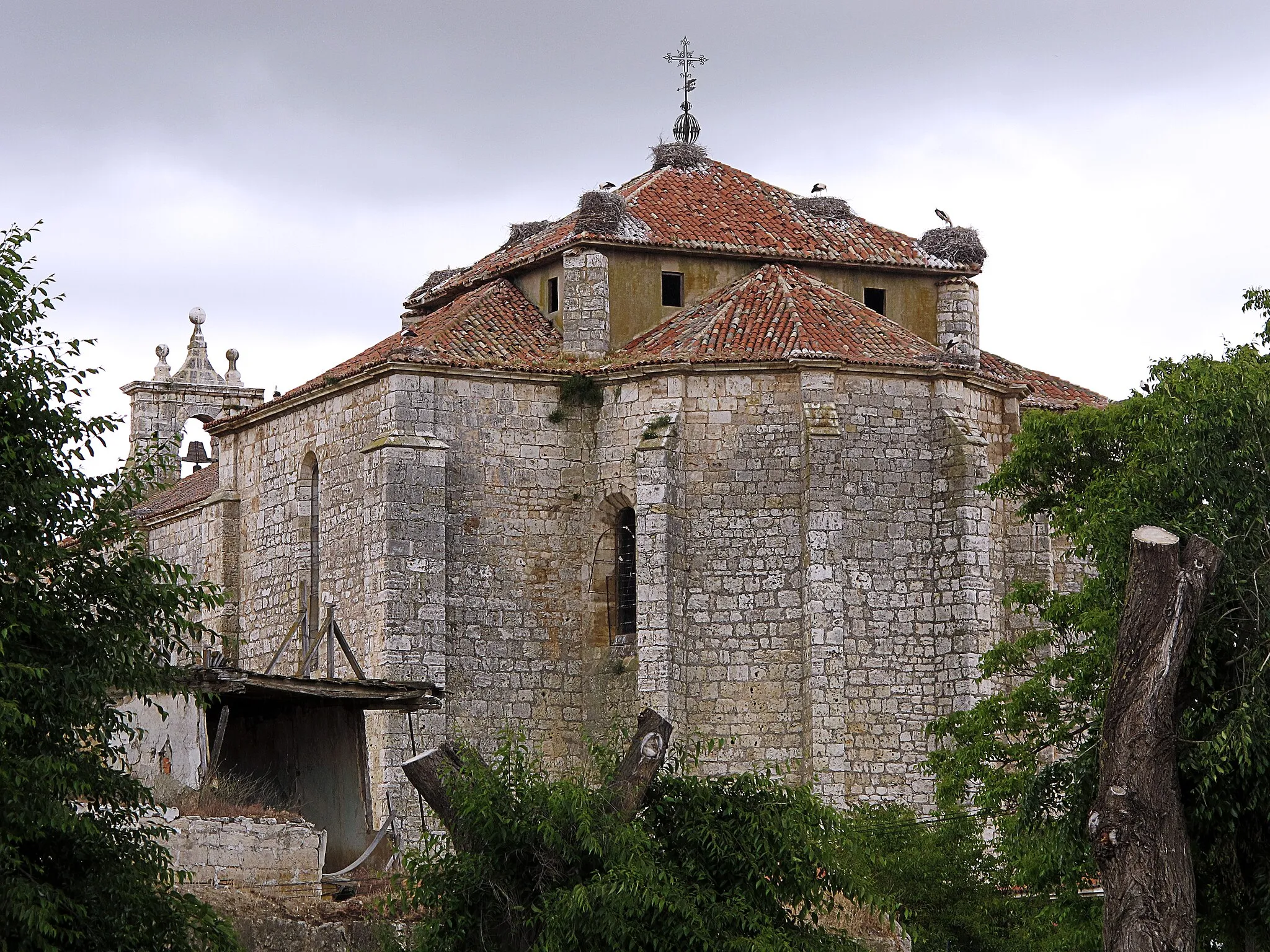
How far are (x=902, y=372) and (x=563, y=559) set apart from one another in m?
6.12

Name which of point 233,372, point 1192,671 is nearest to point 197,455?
point 233,372

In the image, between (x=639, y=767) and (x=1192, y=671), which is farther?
(x=1192, y=671)

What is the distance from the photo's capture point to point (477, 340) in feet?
120

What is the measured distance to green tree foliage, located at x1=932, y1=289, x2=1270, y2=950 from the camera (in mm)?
19531

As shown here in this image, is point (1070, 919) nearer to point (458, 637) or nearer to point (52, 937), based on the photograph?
point (52, 937)

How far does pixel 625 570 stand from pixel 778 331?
450 centimetres

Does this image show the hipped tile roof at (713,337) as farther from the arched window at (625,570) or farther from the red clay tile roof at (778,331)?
the arched window at (625,570)

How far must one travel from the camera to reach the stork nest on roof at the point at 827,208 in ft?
132

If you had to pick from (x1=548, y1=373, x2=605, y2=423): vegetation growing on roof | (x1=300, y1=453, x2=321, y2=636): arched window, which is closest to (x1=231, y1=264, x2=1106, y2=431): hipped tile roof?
(x1=548, y1=373, x2=605, y2=423): vegetation growing on roof

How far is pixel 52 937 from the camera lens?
17234mm

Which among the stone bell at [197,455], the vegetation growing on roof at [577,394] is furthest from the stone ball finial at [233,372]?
the vegetation growing on roof at [577,394]

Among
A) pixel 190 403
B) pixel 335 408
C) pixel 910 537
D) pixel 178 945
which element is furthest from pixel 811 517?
pixel 190 403

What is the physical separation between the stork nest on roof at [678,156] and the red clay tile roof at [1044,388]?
6348mm

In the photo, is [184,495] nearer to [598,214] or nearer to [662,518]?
[598,214]
